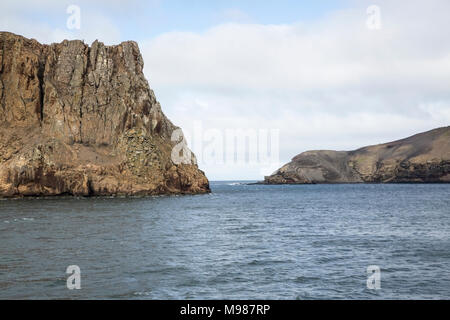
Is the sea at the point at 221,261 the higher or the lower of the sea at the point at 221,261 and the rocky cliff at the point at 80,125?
the lower

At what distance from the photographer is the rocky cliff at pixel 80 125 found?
283ft

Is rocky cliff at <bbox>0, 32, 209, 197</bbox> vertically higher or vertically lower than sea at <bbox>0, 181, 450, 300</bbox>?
higher

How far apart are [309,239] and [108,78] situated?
8714 centimetres

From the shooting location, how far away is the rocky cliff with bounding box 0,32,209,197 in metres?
86.3

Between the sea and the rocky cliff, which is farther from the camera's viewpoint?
the rocky cliff

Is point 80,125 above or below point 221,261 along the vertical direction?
above

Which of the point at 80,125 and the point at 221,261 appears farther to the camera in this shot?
the point at 80,125

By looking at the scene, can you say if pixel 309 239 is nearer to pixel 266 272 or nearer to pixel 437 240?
pixel 437 240

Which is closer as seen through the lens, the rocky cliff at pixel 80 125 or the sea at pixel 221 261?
the sea at pixel 221 261

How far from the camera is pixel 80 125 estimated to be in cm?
9800

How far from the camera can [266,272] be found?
2191 cm
